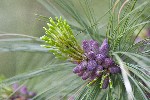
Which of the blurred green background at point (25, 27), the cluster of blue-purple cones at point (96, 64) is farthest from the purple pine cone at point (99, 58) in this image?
the blurred green background at point (25, 27)

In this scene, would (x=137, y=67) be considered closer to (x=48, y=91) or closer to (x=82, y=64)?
(x=82, y=64)

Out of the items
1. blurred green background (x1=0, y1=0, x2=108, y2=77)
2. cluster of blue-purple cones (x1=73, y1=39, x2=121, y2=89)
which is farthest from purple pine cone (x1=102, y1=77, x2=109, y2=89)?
blurred green background (x1=0, y1=0, x2=108, y2=77)

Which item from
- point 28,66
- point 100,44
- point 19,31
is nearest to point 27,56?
point 28,66

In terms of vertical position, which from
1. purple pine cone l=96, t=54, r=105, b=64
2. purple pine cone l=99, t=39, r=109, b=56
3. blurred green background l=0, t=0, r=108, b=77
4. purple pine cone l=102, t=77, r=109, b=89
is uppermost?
blurred green background l=0, t=0, r=108, b=77

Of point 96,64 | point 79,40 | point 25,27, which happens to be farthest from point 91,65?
point 25,27

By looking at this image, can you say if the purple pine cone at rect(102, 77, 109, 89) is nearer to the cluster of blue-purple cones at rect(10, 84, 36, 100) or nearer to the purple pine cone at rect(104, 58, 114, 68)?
the purple pine cone at rect(104, 58, 114, 68)

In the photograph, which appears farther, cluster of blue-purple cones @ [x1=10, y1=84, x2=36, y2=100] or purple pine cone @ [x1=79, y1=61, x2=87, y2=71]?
cluster of blue-purple cones @ [x1=10, y1=84, x2=36, y2=100]

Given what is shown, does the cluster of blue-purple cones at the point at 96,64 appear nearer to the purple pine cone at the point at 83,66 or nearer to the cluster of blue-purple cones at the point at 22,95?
the purple pine cone at the point at 83,66

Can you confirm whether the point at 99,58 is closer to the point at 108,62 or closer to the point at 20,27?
the point at 108,62

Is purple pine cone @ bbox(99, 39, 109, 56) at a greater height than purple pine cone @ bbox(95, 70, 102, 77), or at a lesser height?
greater
